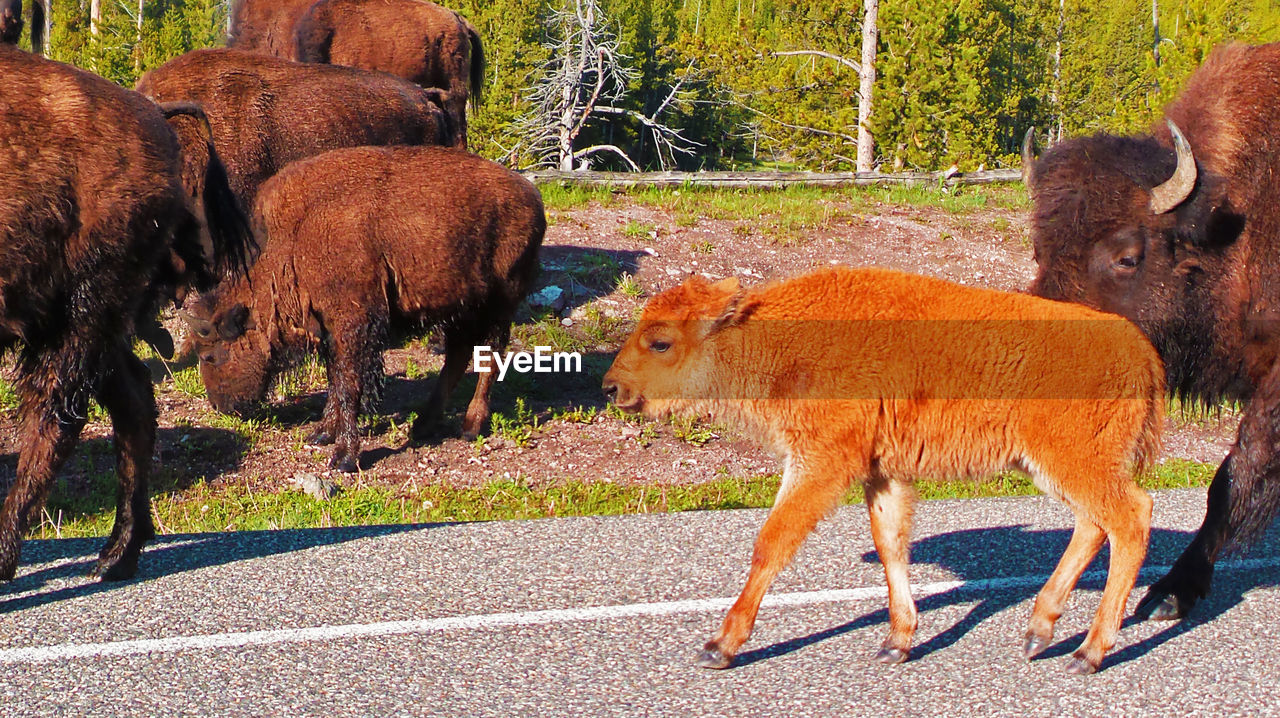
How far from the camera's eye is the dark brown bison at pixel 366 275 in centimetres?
920

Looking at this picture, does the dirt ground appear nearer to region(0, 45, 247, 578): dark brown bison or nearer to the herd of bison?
the herd of bison

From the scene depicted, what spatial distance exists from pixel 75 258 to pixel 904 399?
320cm

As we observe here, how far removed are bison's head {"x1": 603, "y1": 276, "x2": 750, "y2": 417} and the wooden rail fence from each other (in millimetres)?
11461

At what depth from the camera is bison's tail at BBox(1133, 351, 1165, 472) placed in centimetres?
441

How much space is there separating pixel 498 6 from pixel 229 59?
29.3 m

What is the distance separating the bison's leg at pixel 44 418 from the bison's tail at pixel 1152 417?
3.96 metres

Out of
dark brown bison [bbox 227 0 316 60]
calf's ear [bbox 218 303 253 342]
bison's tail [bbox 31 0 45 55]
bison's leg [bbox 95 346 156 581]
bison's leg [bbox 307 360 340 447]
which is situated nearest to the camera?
bison's leg [bbox 95 346 156 581]

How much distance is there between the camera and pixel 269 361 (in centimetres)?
972

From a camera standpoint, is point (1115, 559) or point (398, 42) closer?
point (1115, 559)

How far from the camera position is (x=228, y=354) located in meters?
9.77

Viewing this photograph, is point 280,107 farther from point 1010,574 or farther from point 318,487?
point 1010,574

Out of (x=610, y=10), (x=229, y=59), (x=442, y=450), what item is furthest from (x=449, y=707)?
(x=610, y=10)

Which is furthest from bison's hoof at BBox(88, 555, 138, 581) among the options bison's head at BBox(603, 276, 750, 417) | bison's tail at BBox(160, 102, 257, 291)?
bison's head at BBox(603, 276, 750, 417)

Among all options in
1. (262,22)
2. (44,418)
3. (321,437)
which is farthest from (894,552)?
(262,22)
